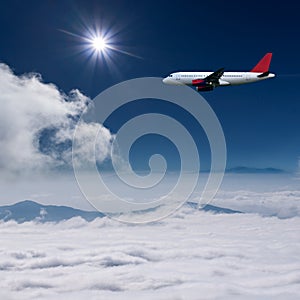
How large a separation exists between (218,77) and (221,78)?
25.7 ft

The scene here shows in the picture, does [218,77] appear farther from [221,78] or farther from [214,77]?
[221,78]

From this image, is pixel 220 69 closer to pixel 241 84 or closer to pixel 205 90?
pixel 205 90

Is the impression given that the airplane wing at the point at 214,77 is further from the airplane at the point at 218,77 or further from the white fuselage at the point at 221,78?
the white fuselage at the point at 221,78

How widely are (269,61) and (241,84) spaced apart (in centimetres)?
1240

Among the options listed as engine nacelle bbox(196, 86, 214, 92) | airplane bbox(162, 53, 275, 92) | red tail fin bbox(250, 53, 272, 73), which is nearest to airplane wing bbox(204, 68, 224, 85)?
airplane bbox(162, 53, 275, 92)

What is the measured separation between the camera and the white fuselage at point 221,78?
4117 inches

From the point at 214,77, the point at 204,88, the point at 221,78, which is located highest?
the point at 221,78

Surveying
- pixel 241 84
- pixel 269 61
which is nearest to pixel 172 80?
pixel 241 84

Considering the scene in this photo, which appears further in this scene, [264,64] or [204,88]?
[264,64]

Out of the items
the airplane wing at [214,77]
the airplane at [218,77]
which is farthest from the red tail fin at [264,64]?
the airplane wing at [214,77]

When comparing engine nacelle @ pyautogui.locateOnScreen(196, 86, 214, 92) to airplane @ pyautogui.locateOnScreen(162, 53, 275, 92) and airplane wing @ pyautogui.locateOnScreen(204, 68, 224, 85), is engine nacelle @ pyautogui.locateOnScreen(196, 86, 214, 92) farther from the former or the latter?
airplane wing @ pyautogui.locateOnScreen(204, 68, 224, 85)

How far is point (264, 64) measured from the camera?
10781 centimetres

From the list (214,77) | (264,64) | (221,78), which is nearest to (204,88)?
(214,77)

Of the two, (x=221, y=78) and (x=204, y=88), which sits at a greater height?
(x=221, y=78)
